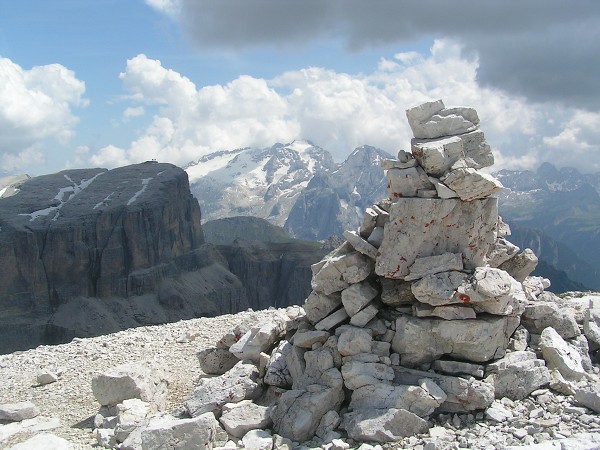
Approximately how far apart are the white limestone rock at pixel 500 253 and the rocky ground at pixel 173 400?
5.29 meters

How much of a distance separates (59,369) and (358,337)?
14996 millimetres

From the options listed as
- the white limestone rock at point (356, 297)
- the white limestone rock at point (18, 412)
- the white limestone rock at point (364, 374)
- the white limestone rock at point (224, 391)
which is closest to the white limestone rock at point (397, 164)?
the white limestone rock at point (356, 297)

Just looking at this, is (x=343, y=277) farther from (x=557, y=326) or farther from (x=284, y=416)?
(x=557, y=326)

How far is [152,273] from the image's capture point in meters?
177

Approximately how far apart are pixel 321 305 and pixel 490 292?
6.39 metres

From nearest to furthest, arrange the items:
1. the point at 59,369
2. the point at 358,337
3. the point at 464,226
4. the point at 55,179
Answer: the point at 358,337, the point at 464,226, the point at 59,369, the point at 55,179

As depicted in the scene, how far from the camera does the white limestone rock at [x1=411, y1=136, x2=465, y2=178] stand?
66.9 feet

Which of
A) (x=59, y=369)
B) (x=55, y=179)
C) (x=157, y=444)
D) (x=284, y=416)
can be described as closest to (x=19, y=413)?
(x=59, y=369)

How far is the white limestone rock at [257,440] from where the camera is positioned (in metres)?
16.9

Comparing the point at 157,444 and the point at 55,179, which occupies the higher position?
the point at 55,179

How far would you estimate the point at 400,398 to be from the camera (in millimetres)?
17594

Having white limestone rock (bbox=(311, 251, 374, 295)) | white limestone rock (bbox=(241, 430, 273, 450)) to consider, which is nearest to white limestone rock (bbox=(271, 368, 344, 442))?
white limestone rock (bbox=(241, 430, 273, 450))

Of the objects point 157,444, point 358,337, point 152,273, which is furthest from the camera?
point 152,273

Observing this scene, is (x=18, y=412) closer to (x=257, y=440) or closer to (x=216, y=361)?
(x=216, y=361)
